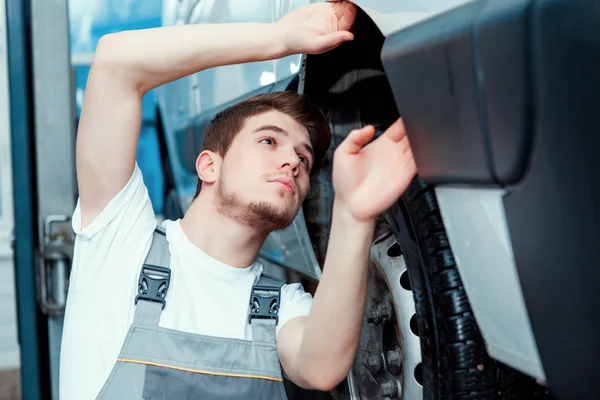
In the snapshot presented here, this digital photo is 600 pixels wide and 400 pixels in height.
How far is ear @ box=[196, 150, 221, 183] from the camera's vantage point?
1.28m

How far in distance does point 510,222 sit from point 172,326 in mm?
658

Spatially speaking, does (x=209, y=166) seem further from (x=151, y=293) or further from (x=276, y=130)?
(x=151, y=293)

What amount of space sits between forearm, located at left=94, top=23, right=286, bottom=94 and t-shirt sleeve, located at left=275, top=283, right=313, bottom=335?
0.42m

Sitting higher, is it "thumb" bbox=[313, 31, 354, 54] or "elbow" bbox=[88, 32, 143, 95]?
"thumb" bbox=[313, 31, 354, 54]

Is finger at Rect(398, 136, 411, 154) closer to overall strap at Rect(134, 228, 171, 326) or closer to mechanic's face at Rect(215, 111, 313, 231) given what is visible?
mechanic's face at Rect(215, 111, 313, 231)

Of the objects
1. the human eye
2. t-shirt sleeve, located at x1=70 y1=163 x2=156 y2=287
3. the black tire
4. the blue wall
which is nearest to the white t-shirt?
t-shirt sleeve, located at x1=70 y1=163 x2=156 y2=287

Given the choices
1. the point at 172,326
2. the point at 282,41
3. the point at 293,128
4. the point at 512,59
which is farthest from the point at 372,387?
the point at 512,59

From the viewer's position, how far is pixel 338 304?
3.09ft

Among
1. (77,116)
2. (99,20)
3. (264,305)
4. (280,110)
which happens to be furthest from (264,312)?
(99,20)

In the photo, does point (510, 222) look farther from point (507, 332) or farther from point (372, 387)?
point (372, 387)

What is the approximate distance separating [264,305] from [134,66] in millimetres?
442

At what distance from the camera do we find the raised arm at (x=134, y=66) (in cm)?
105

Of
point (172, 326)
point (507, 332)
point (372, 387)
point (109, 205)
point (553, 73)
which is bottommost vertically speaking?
point (372, 387)

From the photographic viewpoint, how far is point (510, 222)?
617 millimetres
